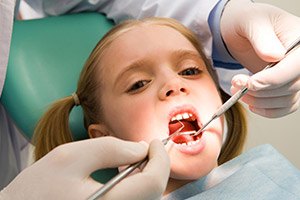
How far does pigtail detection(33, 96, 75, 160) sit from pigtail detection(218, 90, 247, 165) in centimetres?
49

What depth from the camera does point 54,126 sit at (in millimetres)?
1302

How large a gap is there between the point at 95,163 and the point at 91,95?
1.63 feet

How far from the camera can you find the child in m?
1.08

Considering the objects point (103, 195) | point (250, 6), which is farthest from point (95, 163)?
point (250, 6)

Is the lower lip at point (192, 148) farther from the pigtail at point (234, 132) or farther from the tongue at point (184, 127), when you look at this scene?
the pigtail at point (234, 132)

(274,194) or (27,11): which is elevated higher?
(27,11)

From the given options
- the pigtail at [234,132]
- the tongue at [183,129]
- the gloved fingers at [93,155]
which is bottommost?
the pigtail at [234,132]

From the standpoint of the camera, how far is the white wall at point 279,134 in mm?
2133

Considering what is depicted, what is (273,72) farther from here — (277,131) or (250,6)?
(277,131)

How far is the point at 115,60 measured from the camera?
1208mm

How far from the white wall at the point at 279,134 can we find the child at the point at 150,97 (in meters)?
0.90

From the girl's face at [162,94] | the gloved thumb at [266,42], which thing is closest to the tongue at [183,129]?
the girl's face at [162,94]

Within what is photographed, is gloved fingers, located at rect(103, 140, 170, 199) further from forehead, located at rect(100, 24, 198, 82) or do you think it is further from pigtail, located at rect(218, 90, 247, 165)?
pigtail, located at rect(218, 90, 247, 165)

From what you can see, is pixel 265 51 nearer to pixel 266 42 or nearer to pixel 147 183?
pixel 266 42
